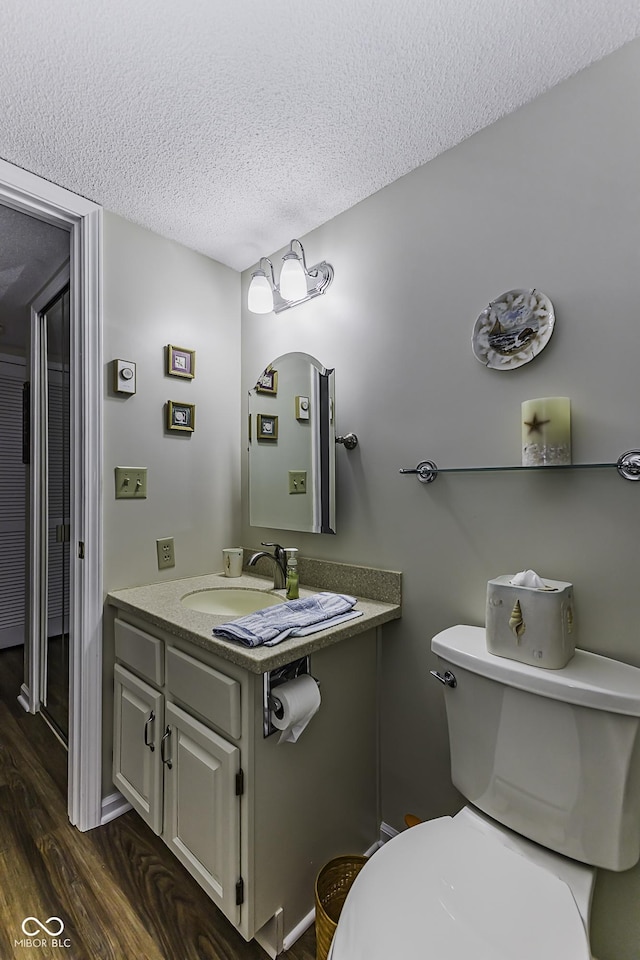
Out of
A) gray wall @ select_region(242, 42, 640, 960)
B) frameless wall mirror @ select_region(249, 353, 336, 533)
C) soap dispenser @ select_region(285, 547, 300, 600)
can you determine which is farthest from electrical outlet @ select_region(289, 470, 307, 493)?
soap dispenser @ select_region(285, 547, 300, 600)

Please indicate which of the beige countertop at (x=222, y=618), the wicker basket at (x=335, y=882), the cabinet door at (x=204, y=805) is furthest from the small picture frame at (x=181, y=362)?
the wicker basket at (x=335, y=882)

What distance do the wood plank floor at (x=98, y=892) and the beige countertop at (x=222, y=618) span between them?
0.76 meters

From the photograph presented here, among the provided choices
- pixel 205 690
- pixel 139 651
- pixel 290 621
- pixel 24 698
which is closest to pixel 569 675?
pixel 290 621

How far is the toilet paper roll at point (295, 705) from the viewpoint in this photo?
1.12 meters

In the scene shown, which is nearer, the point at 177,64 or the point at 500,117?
the point at 177,64

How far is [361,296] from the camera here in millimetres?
1595

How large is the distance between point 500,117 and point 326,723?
179cm

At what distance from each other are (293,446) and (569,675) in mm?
1187

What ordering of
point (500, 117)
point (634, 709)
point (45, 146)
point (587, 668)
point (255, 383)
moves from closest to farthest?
point (634, 709)
point (587, 668)
point (500, 117)
point (45, 146)
point (255, 383)

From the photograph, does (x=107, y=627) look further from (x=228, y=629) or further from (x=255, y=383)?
(x=255, y=383)

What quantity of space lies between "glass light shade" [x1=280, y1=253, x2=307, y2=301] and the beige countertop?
43.9 inches

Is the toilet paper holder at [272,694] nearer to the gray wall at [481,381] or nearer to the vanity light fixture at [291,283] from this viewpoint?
the gray wall at [481,381]

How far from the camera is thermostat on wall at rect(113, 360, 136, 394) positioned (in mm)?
1674

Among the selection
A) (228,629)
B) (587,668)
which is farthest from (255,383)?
(587,668)
